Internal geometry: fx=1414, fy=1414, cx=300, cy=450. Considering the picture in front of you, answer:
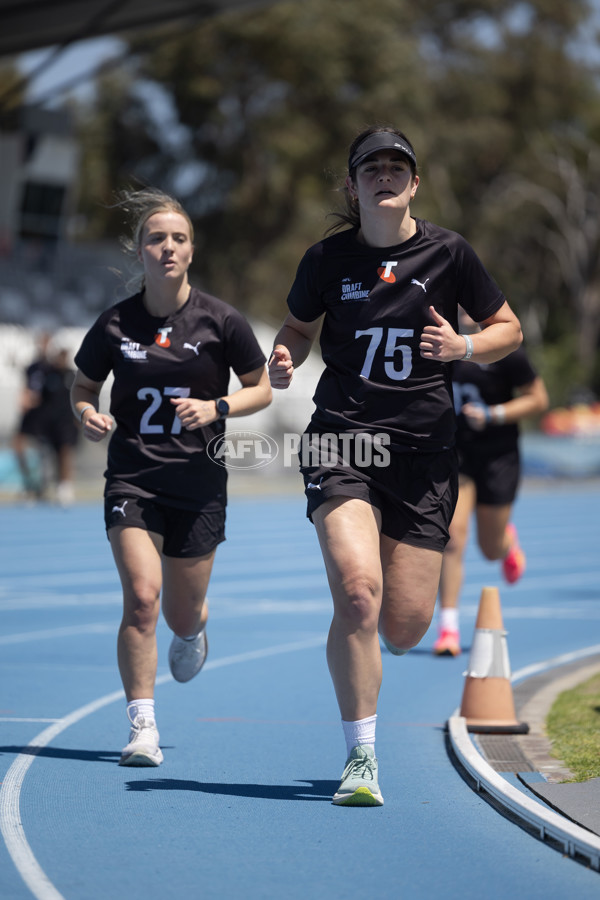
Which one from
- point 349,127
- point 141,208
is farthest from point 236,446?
point 349,127

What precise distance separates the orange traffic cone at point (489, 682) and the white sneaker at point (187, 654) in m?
1.34

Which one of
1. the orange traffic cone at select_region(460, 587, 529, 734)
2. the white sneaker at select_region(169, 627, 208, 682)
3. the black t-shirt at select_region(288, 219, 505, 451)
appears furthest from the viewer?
the orange traffic cone at select_region(460, 587, 529, 734)

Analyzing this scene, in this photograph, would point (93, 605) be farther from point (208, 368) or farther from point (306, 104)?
point (306, 104)

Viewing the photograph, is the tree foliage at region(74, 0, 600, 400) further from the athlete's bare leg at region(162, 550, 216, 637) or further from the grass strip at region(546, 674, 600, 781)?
the athlete's bare leg at region(162, 550, 216, 637)

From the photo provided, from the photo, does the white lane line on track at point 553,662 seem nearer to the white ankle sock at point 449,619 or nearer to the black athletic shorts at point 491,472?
the white ankle sock at point 449,619

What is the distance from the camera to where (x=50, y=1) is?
22.1 m

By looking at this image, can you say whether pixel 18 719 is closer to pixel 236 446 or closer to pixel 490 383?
pixel 236 446

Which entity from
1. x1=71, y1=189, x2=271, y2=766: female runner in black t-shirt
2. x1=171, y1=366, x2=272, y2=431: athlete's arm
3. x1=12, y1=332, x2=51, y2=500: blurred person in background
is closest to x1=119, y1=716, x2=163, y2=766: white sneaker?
x1=71, y1=189, x2=271, y2=766: female runner in black t-shirt

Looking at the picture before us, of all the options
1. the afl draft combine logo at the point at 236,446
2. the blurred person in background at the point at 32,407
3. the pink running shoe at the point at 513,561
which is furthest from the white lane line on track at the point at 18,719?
the blurred person in background at the point at 32,407

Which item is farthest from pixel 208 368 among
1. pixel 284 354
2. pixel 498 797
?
pixel 498 797

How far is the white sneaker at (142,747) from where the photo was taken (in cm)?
597

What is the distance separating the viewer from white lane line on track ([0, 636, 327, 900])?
4.30 meters

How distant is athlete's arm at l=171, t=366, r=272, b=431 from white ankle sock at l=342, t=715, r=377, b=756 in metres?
1.43

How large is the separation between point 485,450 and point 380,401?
441 cm
